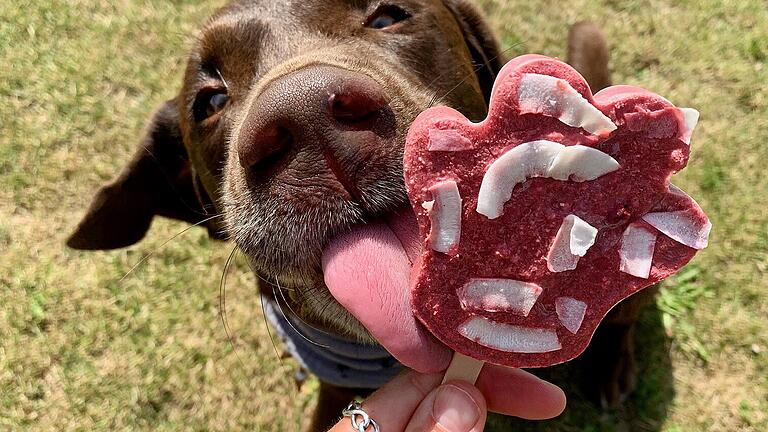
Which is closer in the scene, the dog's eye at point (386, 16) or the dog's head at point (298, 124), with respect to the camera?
the dog's head at point (298, 124)

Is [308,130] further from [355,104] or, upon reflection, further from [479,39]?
[479,39]

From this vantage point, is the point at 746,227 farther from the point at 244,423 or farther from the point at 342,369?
the point at 244,423

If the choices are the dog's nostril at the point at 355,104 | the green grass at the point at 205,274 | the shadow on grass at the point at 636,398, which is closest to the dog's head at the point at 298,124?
the dog's nostril at the point at 355,104

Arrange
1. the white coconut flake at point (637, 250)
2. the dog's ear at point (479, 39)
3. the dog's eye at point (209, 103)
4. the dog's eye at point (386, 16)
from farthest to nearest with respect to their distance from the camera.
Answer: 1. the dog's ear at point (479, 39)
2. the dog's eye at point (209, 103)
3. the dog's eye at point (386, 16)
4. the white coconut flake at point (637, 250)

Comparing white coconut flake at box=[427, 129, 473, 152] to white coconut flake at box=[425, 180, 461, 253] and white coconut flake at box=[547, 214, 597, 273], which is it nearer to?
white coconut flake at box=[425, 180, 461, 253]

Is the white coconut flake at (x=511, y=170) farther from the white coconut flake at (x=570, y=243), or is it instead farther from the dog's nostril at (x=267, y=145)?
the dog's nostril at (x=267, y=145)

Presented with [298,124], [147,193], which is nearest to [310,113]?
[298,124]
